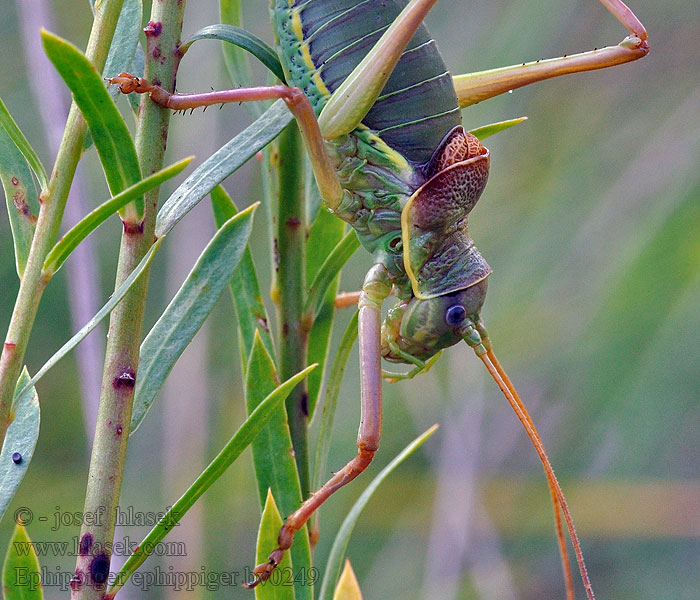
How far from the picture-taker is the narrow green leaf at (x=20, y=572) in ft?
1.78

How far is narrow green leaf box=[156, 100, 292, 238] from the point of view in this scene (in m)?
0.57

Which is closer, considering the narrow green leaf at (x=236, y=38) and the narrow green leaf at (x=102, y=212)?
the narrow green leaf at (x=102, y=212)

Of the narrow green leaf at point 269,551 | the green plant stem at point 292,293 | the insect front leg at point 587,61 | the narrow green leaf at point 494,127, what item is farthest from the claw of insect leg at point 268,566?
the insect front leg at point 587,61

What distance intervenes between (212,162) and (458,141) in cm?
36

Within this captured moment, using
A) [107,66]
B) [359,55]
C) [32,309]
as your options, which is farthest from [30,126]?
[32,309]

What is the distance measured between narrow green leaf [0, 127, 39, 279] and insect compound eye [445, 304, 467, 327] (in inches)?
18.8

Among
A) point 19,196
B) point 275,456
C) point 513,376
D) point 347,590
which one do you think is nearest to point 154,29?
point 19,196

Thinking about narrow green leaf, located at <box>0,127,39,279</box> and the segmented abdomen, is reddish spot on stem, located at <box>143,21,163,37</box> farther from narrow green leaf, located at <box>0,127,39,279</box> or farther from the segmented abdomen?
the segmented abdomen

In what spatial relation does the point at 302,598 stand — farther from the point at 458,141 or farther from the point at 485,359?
the point at 458,141

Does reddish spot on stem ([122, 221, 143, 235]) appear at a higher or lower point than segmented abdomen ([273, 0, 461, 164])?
lower

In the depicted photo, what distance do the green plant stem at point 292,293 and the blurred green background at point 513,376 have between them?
3.26 feet

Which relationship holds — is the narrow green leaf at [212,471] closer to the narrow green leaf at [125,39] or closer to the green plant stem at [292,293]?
the green plant stem at [292,293]

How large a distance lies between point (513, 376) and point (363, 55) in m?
1.47

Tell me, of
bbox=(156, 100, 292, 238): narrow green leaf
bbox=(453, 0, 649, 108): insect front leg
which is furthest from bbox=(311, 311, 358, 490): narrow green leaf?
bbox=(453, 0, 649, 108): insect front leg
